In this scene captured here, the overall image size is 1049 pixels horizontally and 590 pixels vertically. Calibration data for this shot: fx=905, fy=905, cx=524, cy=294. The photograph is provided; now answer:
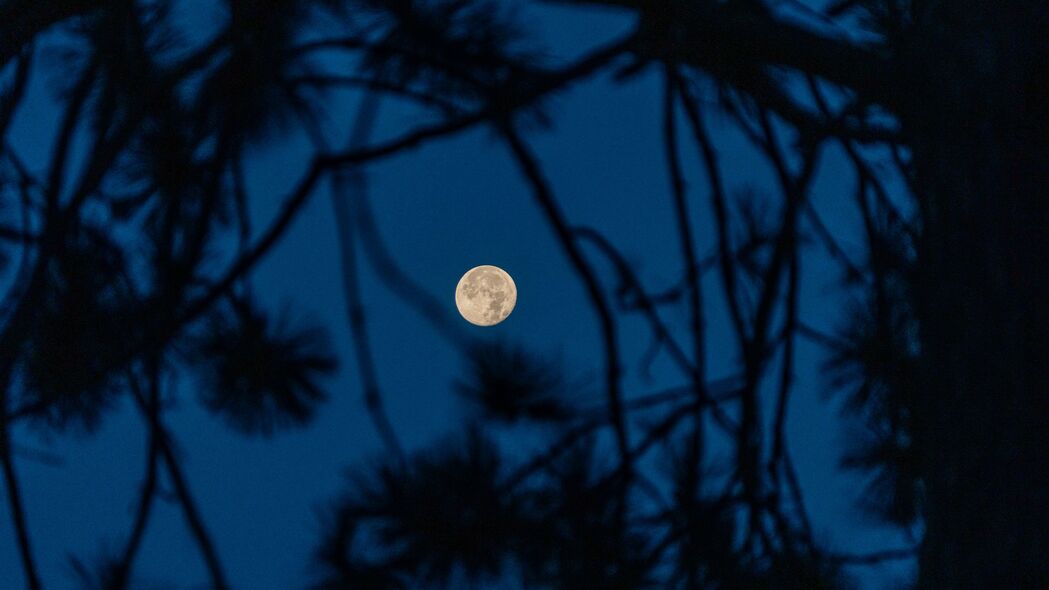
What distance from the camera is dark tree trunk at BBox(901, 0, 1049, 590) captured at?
0.64 meters

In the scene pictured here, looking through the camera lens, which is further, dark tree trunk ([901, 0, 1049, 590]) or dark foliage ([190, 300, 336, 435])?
dark foliage ([190, 300, 336, 435])

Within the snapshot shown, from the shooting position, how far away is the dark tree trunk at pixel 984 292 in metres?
0.64

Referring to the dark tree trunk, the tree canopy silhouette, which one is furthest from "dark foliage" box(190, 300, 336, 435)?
the dark tree trunk

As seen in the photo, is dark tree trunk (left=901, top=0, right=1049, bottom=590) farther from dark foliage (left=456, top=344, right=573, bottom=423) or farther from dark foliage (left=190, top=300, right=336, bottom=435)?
dark foliage (left=190, top=300, right=336, bottom=435)

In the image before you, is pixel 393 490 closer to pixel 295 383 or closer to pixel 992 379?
pixel 295 383

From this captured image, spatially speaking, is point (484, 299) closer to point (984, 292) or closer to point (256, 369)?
point (256, 369)

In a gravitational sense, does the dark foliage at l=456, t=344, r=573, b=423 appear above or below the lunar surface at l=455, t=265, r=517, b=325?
below

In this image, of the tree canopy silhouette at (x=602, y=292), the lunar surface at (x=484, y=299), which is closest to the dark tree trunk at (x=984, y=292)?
the tree canopy silhouette at (x=602, y=292)

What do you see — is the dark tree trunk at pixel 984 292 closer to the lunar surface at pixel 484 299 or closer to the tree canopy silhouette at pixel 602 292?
the tree canopy silhouette at pixel 602 292

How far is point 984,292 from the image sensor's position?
0.69 m

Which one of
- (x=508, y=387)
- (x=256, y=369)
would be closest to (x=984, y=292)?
(x=508, y=387)

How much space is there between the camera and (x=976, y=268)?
2.28 feet

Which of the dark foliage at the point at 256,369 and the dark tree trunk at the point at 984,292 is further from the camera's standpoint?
the dark foliage at the point at 256,369

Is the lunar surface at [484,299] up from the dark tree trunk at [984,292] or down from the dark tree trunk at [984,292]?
up
